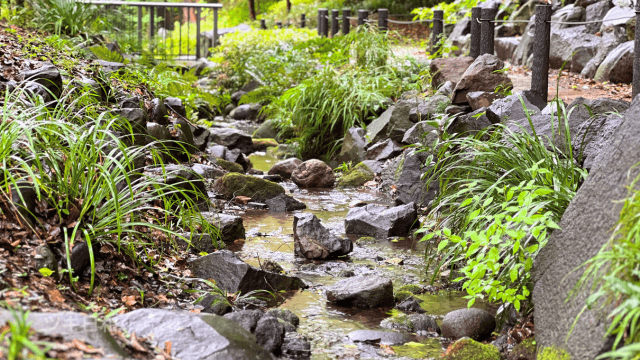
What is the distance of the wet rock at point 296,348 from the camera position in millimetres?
3316

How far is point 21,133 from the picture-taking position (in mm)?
3574

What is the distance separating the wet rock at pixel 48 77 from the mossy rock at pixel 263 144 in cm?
441

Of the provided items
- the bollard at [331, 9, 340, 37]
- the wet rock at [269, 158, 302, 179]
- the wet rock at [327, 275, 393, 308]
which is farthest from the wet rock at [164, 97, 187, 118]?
the bollard at [331, 9, 340, 37]

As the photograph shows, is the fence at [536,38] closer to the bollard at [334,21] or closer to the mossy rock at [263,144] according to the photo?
the bollard at [334,21]

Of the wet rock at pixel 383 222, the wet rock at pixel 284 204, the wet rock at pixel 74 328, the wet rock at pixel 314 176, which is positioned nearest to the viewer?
the wet rock at pixel 74 328

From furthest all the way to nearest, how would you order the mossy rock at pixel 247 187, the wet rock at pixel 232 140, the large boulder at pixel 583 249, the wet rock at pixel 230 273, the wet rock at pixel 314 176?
the wet rock at pixel 232 140 < the wet rock at pixel 314 176 < the mossy rock at pixel 247 187 < the wet rock at pixel 230 273 < the large boulder at pixel 583 249

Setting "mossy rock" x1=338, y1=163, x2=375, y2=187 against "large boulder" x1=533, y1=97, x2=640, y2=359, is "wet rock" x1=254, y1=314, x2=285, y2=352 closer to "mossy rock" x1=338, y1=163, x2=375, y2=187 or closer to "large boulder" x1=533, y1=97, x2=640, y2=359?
"large boulder" x1=533, y1=97, x2=640, y2=359

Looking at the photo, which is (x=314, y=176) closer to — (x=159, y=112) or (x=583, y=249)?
(x=159, y=112)

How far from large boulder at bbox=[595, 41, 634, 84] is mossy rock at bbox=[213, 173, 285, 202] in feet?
14.8

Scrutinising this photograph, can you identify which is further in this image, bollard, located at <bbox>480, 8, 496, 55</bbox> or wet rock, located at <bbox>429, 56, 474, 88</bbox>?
wet rock, located at <bbox>429, 56, 474, 88</bbox>

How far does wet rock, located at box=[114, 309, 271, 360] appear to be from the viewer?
2.68 meters

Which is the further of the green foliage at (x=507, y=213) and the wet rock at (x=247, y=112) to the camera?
the wet rock at (x=247, y=112)

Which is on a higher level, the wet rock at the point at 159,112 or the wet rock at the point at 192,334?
the wet rock at the point at 159,112

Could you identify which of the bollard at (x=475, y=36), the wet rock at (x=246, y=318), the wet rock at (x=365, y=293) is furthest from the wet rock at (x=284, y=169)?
the wet rock at (x=246, y=318)
